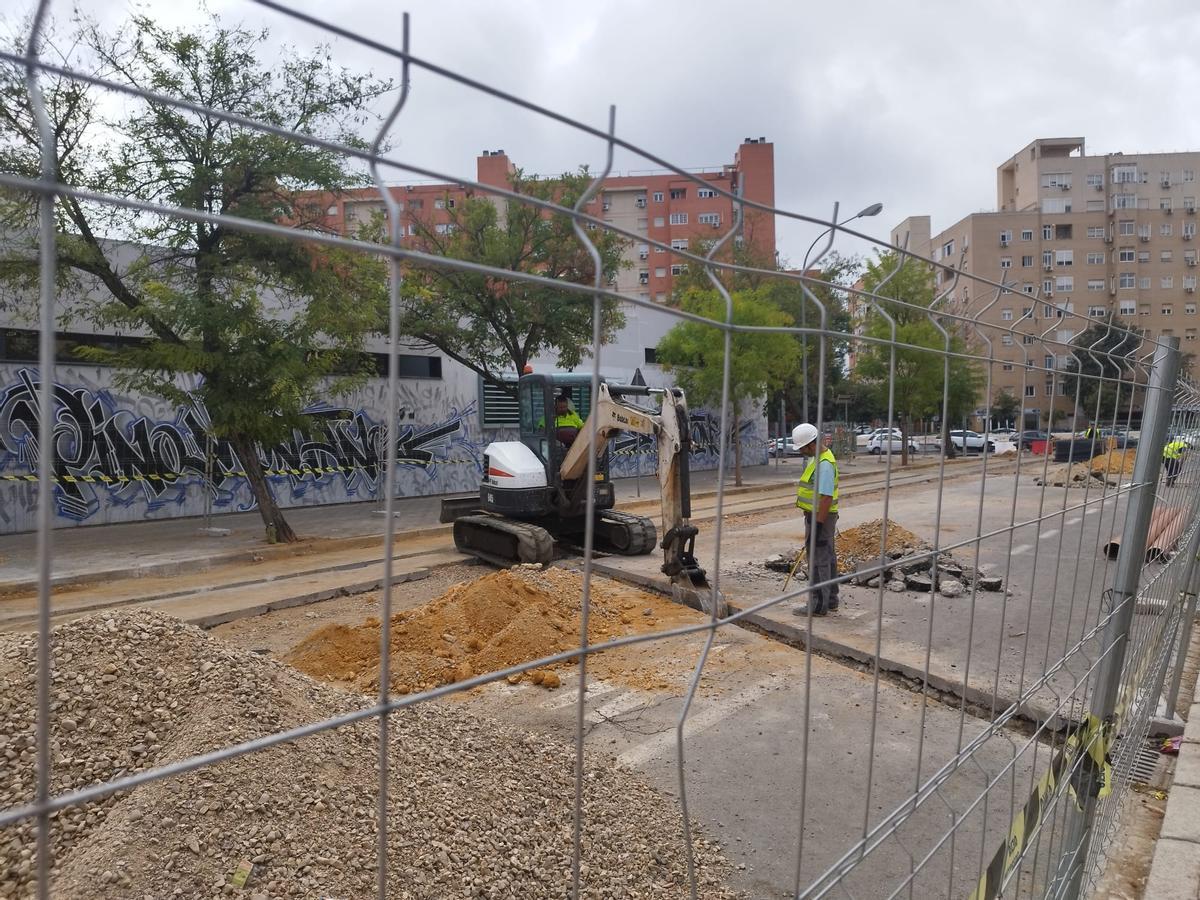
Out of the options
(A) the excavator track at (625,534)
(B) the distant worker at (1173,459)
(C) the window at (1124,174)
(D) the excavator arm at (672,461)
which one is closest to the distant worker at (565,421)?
(A) the excavator track at (625,534)

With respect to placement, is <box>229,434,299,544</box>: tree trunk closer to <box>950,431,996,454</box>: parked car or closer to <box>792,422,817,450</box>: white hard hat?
<box>792,422,817,450</box>: white hard hat

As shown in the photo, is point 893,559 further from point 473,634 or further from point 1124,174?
point 1124,174

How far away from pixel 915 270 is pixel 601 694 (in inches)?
798

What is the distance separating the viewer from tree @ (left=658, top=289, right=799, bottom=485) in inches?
674

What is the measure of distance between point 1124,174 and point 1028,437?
254 ft

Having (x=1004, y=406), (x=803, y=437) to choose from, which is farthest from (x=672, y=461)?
(x=1004, y=406)

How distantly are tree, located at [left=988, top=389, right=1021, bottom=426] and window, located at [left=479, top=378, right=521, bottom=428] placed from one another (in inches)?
712

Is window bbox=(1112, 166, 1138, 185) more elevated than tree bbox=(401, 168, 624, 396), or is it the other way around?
window bbox=(1112, 166, 1138, 185)

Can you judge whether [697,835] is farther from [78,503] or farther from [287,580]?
[78,503]

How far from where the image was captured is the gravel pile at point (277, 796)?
2.71 meters

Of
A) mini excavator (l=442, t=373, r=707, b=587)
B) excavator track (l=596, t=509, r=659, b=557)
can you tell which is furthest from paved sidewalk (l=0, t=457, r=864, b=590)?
excavator track (l=596, t=509, r=659, b=557)

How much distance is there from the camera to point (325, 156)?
1038 centimetres

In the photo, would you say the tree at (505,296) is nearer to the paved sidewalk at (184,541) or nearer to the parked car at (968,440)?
the paved sidewalk at (184,541)

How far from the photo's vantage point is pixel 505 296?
19.0m
